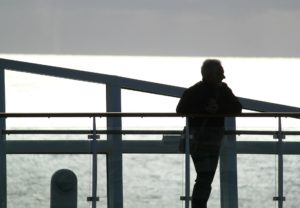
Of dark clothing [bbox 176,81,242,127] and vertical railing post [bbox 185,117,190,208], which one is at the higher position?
dark clothing [bbox 176,81,242,127]

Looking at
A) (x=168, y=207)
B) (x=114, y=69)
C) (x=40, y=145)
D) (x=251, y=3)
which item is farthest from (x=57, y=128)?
(x=114, y=69)

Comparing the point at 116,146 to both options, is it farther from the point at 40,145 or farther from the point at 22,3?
the point at 22,3

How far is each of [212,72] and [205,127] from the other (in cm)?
47

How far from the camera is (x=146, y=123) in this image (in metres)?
10.4

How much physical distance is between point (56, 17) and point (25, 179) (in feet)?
396

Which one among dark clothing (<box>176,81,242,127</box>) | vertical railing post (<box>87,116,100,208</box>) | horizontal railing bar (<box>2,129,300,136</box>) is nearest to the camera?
dark clothing (<box>176,81,242,127</box>)

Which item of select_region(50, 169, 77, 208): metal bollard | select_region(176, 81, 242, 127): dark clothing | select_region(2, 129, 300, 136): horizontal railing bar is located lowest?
select_region(50, 169, 77, 208): metal bollard

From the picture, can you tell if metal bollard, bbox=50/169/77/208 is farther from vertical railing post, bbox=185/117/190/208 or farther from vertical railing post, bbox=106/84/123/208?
vertical railing post, bbox=185/117/190/208

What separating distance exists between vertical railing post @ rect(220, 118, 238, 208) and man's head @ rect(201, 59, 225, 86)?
422 millimetres

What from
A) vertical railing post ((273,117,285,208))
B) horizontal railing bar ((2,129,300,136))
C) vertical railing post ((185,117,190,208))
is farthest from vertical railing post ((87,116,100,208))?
vertical railing post ((273,117,285,208))

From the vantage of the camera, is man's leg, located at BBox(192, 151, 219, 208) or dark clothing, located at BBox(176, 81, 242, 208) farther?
man's leg, located at BBox(192, 151, 219, 208)

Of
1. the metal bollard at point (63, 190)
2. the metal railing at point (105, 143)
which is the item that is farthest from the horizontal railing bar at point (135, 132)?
the metal bollard at point (63, 190)

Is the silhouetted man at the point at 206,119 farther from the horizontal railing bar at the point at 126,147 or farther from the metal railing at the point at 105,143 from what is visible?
the horizontal railing bar at the point at 126,147

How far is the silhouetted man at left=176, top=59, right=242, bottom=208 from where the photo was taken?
9922 mm
